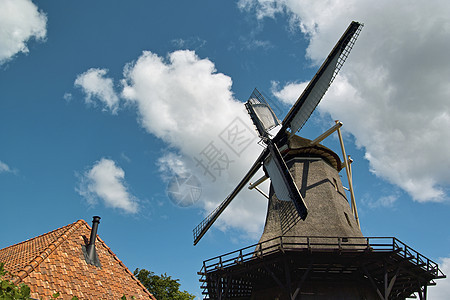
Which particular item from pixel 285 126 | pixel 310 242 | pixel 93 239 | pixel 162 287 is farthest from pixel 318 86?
pixel 162 287

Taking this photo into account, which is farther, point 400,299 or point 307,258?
point 400,299

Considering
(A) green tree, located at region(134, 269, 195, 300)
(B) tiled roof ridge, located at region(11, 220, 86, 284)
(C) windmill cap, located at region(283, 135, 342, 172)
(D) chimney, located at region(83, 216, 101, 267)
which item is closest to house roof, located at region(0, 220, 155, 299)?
(B) tiled roof ridge, located at region(11, 220, 86, 284)

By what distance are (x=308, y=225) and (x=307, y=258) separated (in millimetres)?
2165

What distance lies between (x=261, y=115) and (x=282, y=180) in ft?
16.2

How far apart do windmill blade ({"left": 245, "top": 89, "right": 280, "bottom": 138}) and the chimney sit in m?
10.0

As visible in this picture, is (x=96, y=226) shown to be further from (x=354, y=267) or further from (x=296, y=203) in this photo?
(x=354, y=267)

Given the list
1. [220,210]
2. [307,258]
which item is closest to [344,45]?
[307,258]

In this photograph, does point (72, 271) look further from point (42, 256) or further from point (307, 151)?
point (307, 151)

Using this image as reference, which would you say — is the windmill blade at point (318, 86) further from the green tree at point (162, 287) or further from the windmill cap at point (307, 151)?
the green tree at point (162, 287)

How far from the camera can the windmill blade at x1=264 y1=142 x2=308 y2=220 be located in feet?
46.3

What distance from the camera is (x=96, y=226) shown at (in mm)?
10594

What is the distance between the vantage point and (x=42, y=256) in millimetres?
8625

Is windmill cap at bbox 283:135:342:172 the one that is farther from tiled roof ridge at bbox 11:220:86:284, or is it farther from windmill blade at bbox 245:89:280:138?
tiled roof ridge at bbox 11:220:86:284

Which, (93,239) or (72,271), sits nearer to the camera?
(72,271)
